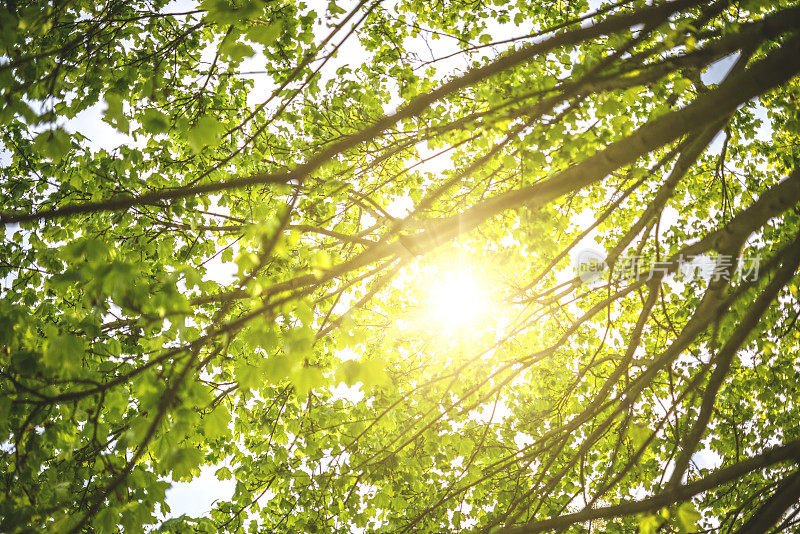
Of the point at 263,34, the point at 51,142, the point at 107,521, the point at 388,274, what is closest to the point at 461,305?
the point at 388,274

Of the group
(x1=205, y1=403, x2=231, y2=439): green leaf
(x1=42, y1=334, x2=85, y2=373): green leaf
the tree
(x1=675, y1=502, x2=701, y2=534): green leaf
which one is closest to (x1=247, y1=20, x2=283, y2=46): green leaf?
the tree

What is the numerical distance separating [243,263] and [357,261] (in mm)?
469

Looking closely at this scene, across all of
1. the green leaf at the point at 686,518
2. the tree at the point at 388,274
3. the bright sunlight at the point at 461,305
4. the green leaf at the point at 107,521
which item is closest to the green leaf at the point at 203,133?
the tree at the point at 388,274

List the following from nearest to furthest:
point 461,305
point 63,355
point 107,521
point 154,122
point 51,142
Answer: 1. point 63,355
2. point 107,521
3. point 154,122
4. point 51,142
5. point 461,305

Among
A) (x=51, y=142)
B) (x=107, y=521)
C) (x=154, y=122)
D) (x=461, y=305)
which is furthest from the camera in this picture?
(x=461, y=305)

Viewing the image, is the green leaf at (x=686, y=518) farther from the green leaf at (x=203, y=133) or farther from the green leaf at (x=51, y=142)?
the green leaf at (x=51, y=142)

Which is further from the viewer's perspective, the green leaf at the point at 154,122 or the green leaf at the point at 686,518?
the green leaf at the point at 686,518

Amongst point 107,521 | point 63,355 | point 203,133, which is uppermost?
point 203,133

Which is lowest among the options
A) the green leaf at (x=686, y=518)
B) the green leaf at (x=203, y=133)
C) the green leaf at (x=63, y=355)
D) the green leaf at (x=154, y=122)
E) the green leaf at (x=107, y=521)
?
the green leaf at (x=686, y=518)

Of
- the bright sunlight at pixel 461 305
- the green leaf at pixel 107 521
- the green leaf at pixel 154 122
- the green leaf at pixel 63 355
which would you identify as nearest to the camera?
the green leaf at pixel 63 355

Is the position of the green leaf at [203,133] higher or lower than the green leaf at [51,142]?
lower

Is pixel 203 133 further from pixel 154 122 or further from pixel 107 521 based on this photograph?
→ pixel 107 521

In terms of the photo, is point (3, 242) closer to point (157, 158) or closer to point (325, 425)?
point (157, 158)

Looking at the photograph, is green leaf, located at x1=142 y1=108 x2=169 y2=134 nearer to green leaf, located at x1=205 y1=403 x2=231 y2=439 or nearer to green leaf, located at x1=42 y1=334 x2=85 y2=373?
green leaf, located at x1=42 y1=334 x2=85 y2=373
